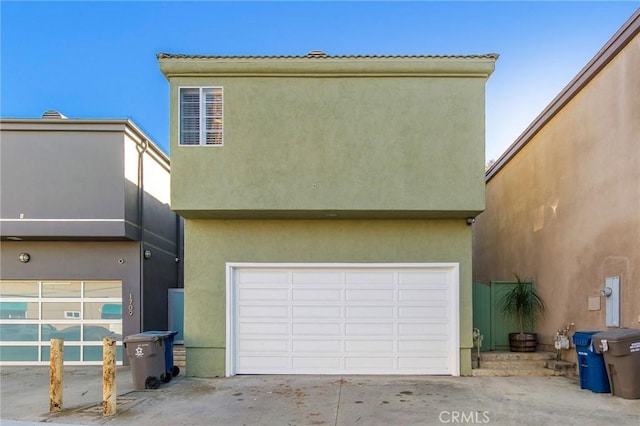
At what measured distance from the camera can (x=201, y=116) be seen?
8.13 metres

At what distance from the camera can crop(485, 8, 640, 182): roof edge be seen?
7047 millimetres

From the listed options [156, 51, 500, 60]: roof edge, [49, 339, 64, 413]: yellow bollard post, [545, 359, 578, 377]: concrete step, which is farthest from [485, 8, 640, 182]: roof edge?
[49, 339, 64, 413]: yellow bollard post

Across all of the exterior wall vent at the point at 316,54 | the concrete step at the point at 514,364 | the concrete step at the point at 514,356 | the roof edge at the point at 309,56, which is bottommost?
the concrete step at the point at 514,364

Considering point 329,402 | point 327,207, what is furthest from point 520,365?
point 327,207

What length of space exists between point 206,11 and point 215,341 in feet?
23.9

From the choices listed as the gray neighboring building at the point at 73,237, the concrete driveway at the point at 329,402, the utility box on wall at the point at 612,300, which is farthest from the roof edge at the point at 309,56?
the concrete driveway at the point at 329,402

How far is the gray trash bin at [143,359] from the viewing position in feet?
24.5

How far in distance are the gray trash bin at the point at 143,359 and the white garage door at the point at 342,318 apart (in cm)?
136

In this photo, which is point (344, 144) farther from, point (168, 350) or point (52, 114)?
point (52, 114)

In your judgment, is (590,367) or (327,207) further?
(327,207)

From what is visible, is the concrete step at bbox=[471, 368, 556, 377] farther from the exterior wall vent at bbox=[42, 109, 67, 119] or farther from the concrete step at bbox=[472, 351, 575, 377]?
the exterior wall vent at bbox=[42, 109, 67, 119]

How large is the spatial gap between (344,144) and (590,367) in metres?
5.42

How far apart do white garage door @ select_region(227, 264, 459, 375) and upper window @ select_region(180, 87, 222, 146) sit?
8.10 ft

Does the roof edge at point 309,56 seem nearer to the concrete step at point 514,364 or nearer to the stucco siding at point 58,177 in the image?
the stucco siding at point 58,177
